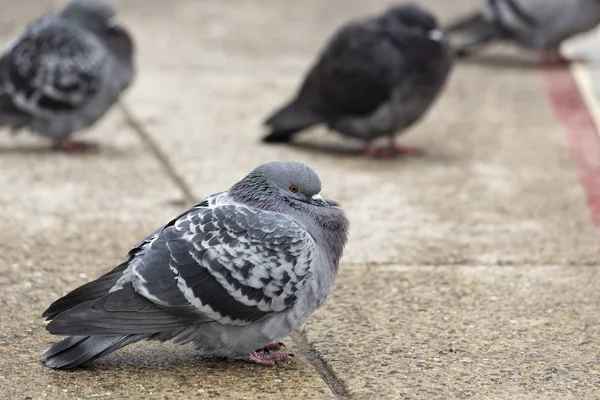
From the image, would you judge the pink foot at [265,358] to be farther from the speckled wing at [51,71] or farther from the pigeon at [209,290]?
the speckled wing at [51,71]

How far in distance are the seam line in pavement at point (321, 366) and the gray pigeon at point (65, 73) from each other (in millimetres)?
3200

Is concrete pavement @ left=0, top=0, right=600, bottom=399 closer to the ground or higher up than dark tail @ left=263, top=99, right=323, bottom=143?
closer to the ground

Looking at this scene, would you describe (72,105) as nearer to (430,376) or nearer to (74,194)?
(74,194)

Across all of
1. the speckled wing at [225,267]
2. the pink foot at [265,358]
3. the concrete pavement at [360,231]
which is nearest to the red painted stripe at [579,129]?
the concrete pavement at [360,231]

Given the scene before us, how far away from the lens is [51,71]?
22.5 ft

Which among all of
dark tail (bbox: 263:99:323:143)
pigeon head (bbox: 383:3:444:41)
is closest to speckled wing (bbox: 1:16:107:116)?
dark tail (bbox: 263:99:323:143)

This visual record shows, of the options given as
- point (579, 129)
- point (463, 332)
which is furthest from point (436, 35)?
point (463, 332)

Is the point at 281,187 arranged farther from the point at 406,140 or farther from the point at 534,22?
the point at 534,22

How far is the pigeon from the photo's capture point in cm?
368

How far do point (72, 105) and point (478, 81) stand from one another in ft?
12.8

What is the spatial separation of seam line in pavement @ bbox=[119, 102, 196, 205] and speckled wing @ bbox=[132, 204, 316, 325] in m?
2.18

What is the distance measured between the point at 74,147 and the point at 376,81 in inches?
81.6

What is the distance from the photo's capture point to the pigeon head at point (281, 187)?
396 cm

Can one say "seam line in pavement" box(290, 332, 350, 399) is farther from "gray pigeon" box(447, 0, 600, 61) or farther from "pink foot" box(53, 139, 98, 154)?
"gray pigeon" box(447, 0, 600, 61)
